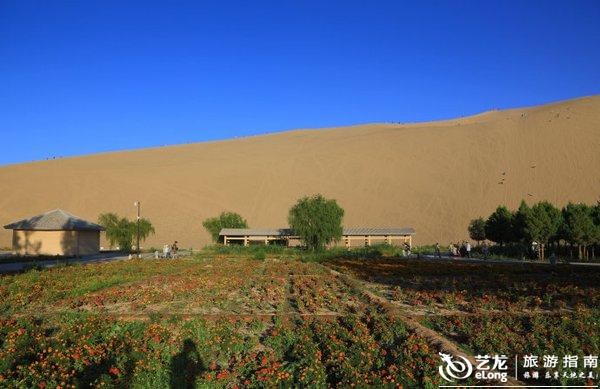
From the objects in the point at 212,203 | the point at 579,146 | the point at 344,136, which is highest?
the point at 344,136

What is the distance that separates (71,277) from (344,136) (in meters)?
95.8

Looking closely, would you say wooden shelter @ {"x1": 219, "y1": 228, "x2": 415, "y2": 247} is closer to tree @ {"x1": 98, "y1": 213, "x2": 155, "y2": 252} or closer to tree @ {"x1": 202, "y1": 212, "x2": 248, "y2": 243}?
tree @ {"x1": 202, "y1": 212, "x2": 248, "y2": 243}

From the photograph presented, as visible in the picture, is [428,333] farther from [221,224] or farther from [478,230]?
[221,224]

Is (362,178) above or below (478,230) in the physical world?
above

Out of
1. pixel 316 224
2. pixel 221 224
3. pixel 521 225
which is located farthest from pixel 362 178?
pixel 521 225

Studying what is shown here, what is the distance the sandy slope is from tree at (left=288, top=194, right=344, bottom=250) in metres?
17.9

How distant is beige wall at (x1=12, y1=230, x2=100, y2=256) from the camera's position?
42.0 m

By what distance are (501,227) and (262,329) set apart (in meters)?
37.7

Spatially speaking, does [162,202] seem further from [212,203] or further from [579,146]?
[579,146]

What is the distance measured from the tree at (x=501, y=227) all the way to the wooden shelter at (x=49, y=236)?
33.0 metres

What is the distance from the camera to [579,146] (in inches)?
3056

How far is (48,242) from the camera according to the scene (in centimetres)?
4209

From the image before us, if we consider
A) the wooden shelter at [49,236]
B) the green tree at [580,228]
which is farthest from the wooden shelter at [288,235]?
the green tree at [580,228]

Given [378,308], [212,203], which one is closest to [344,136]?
[212,203]
